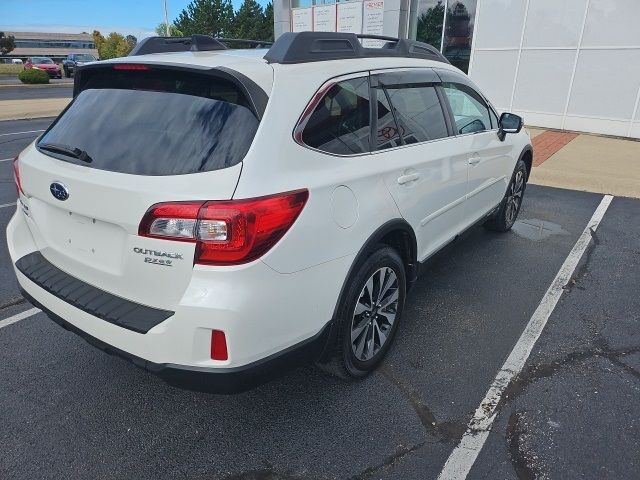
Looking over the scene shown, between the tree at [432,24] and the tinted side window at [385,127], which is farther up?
the tree at [432,24]

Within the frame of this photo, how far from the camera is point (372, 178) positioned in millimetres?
2580

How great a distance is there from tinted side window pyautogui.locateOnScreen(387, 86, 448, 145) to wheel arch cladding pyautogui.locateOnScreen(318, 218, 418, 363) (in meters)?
0.58

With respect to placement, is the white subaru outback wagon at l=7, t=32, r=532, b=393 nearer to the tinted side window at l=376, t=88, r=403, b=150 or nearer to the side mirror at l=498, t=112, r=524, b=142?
the tinted side window at l=376, t=88, r=403, b=150

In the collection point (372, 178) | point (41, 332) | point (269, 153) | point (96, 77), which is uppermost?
point (96, 77)

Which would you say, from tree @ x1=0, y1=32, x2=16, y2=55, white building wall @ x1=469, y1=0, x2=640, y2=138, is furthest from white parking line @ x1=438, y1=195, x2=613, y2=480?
tree @ x1=0, y1=32, x2=16, y2=55

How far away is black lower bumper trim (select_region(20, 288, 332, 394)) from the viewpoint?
201 cm

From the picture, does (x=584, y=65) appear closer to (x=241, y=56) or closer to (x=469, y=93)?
(x=469, y=93)

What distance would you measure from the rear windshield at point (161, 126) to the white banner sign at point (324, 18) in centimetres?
1626

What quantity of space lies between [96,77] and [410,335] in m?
2.56

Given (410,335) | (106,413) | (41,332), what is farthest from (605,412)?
(41,332)

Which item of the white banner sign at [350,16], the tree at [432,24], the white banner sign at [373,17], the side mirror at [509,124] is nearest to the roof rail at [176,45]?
the side mirror at [509,124]

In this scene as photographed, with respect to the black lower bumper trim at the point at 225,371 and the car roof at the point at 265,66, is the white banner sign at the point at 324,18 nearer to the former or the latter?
the car roof at the point at 265,66

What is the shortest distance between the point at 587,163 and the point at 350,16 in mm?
10594

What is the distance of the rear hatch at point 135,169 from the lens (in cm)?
199
